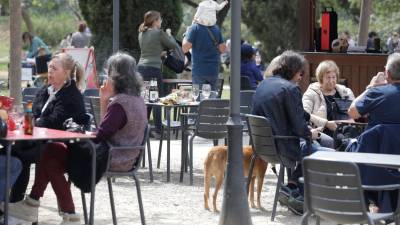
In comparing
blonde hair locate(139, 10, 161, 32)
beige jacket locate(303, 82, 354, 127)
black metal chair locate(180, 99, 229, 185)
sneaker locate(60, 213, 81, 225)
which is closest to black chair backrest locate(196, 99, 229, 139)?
black metal chair locate(180, 99, 229, 185)

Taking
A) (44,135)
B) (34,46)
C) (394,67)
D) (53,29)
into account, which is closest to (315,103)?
(394,67)

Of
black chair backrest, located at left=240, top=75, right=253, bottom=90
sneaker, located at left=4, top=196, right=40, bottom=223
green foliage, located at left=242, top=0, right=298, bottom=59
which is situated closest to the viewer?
sneaker, located at left=4, top=196, right=40, bottom=223

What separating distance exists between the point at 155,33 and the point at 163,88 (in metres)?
1.38

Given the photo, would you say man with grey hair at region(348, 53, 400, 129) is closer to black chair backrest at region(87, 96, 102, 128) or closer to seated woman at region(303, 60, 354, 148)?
seated woman at region(303, 60, 354, 148)

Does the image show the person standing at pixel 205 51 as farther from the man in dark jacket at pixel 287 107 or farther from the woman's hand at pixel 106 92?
the woman's hand at pixel 106 92

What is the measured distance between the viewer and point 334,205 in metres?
6.33

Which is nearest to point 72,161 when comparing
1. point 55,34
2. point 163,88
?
point 163,88

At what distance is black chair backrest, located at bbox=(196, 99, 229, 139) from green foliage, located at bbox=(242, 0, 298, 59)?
2193 centimetres

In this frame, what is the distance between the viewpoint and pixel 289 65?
9289 mm

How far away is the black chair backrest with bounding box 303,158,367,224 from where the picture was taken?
6.18 m

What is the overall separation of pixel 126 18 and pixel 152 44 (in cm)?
505

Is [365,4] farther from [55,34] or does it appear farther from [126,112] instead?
[55,34]

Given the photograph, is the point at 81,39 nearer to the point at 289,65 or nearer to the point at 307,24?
the point at 307,24

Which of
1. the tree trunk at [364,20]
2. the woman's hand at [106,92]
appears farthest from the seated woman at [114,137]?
the tree trunk at [364,20]
